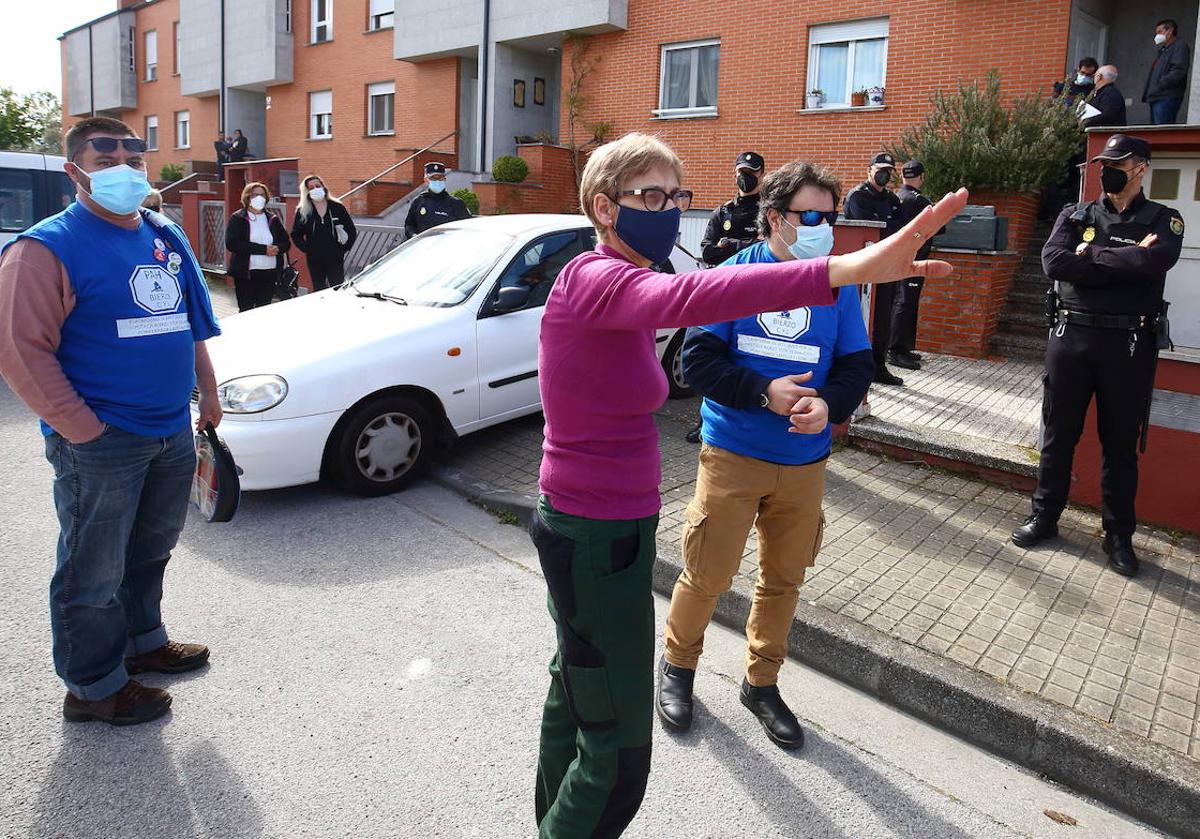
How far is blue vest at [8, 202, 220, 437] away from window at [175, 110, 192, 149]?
103ft

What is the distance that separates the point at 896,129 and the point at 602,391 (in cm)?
1337

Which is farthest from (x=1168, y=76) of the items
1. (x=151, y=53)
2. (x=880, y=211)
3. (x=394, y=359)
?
(x=151, y=53)

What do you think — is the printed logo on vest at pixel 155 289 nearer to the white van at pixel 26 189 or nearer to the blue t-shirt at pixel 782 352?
the blue t-shirt at pixel 782 352

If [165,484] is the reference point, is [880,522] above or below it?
below

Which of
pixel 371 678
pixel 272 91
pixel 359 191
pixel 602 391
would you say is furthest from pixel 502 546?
pixel 272 91

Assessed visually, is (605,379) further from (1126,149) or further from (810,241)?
(1126,149)

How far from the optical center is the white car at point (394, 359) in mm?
5293

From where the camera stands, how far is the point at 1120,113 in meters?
10.6

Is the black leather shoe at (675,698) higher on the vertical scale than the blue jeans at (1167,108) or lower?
lower

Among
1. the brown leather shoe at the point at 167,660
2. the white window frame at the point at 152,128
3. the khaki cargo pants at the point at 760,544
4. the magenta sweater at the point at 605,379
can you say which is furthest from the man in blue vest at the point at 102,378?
the white window frame at the point at 152,128

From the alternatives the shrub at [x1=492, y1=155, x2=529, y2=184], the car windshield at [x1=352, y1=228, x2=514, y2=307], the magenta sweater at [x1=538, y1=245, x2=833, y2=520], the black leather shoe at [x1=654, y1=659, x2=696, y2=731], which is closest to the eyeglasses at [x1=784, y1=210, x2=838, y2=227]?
the magenta sweater at [x1=538, y1=245, x2=833, y2=520]

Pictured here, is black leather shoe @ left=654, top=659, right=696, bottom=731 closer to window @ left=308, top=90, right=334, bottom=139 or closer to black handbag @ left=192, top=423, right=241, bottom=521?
black handbag @ left=192, top=423, right=241, bottom=521

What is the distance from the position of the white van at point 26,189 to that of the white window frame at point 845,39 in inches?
436

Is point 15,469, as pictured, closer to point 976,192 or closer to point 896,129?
point 976,192
